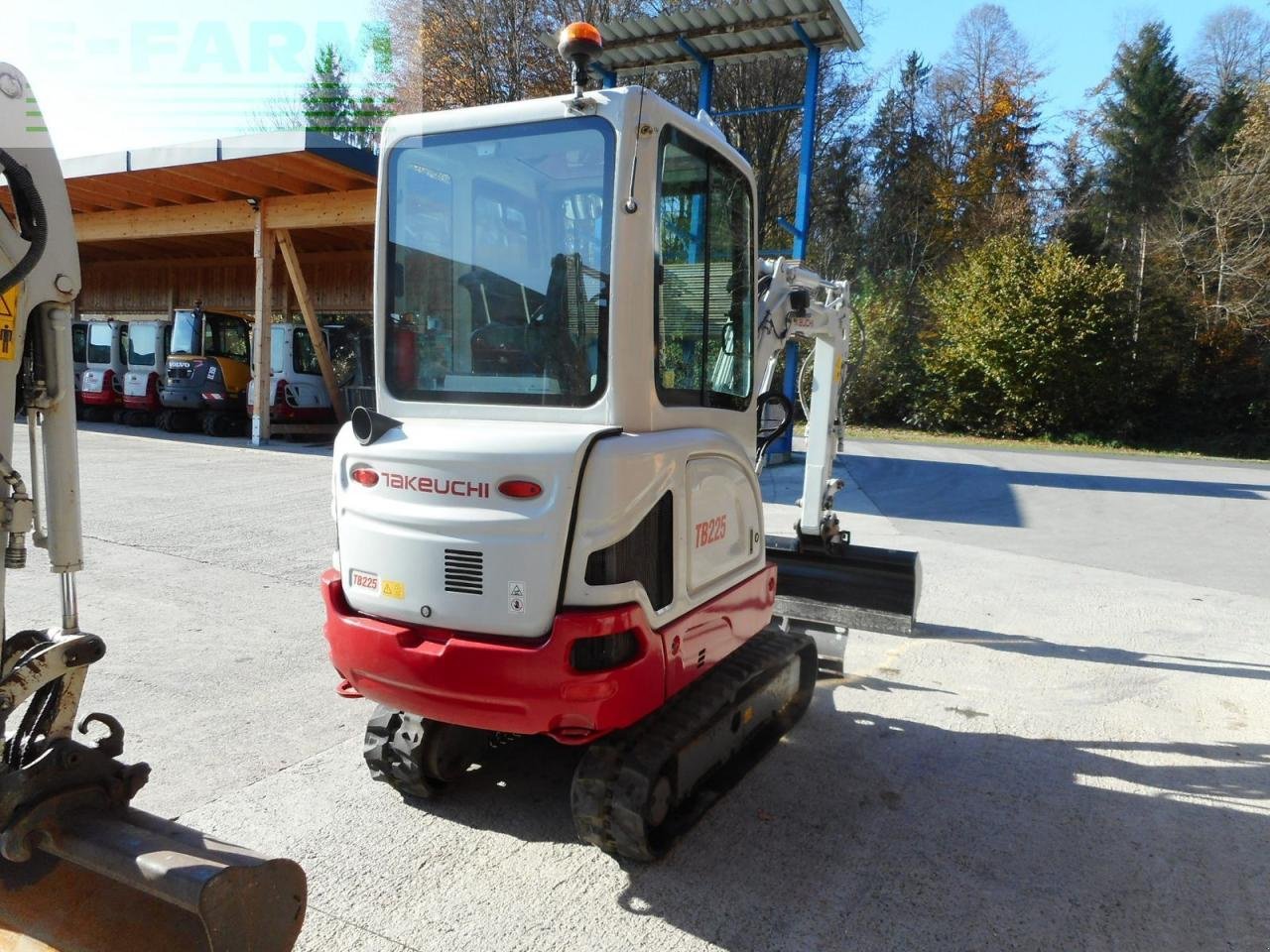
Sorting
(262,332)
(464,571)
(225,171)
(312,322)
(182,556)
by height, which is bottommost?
(182,556)

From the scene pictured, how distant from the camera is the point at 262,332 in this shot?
15.9 metres

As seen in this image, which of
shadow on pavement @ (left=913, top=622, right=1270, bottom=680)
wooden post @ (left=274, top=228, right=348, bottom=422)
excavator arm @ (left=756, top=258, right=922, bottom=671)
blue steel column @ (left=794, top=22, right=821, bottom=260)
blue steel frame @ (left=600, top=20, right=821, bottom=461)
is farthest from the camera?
wooden post @ (left=274, top=228, right=348, bottom=422)

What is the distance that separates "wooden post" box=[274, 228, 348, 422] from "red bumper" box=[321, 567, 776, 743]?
14345mm

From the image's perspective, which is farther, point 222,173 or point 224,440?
point 224,440


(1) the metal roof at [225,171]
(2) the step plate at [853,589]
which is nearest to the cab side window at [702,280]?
(2) the step plate at [853,589]

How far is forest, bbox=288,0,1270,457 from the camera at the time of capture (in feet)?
73.6

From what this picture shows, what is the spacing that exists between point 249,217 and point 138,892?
619 inches

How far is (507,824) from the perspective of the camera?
138 inches

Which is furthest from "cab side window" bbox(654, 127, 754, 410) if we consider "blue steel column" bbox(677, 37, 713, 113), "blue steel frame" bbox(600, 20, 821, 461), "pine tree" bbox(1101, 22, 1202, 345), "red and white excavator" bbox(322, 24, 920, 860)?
"pine tree" bbox(1101, 22, 1202, 345)

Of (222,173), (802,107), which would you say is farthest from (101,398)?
(802,107)

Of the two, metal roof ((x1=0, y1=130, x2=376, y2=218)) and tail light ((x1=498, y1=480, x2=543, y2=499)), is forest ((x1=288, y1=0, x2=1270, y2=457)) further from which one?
tail light ((x1=498, y1=480, x2=543, y2=499))

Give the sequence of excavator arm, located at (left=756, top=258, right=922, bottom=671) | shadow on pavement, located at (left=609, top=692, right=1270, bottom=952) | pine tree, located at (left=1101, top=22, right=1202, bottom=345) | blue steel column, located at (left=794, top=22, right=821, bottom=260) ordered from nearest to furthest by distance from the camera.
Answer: shadow on pavement, located at (left=609, top=692, right=1270, bottom=952) < excavator arm, located at (left=756, top=258, right=922, bottom=671) < blue steel column, located at (left=794, top=22, right=821, bottom=260) < pine tree, located at (left=1101, top=22, right=1202, bottom=345)

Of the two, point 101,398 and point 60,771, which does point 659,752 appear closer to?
point 60,771

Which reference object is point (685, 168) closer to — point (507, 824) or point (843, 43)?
point (507, 824)
